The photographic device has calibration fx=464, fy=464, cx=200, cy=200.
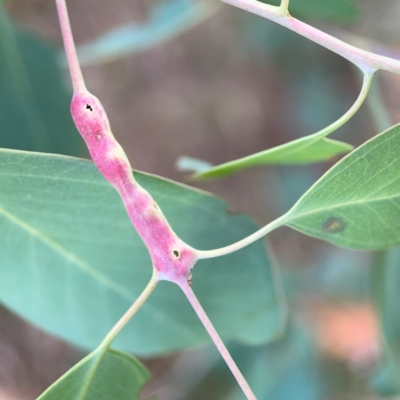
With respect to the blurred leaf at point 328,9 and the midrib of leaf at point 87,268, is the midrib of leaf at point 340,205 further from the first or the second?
the blurred leaf at point 328,9

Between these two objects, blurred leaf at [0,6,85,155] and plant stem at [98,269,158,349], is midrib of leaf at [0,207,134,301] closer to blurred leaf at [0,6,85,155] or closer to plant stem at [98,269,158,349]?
plant stem at [98,269,158,349]

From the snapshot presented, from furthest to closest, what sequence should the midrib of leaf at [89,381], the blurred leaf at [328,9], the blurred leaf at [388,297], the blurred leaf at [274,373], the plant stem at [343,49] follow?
the blurred leaf at [274,373] → the blurred leaf at [388,297] → the blurred leaf at [328,9] → the midrib of leaf at [89,381] → the plant stem at [343,49]

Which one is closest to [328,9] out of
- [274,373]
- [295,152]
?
[295,152]

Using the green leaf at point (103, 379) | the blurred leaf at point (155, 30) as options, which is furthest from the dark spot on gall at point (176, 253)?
the blurred leaf at point (155, 30)

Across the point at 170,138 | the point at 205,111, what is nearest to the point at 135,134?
the point at 170,138

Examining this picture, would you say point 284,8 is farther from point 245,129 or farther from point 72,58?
point 245,129
